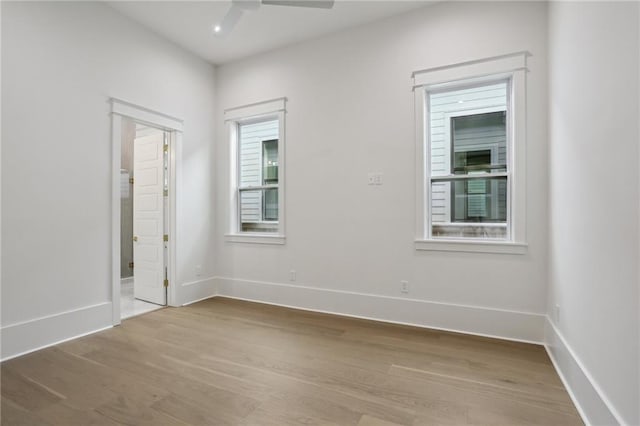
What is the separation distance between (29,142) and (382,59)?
11.2 ft

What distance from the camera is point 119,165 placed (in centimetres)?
339

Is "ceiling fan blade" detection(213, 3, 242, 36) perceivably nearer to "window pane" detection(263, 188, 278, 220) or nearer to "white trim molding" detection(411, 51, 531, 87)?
"white trim molding" detection(411, 51, 531, 87)

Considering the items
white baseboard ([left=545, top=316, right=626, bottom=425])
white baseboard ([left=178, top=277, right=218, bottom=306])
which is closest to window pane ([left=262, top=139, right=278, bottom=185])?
white baseboard ([left=178, top=277, right=218, bottom=306])

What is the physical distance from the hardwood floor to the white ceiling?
3287 mm

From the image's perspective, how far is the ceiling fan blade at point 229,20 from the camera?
2598 mm

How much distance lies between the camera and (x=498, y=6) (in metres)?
2.97

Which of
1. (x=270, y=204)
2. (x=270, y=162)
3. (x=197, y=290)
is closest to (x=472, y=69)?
(x=270, y=162)

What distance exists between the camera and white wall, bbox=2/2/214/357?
2.59 meters

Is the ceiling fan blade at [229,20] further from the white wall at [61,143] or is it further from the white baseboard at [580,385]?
the white baseboard at [580,385]

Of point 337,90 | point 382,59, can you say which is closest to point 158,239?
point 337,90

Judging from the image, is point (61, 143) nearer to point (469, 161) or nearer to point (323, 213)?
point (323, 213)

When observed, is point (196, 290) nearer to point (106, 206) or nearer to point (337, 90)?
point (106, 206)

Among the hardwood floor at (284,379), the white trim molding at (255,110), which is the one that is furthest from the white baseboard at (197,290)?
the white trim molding at (255,110)

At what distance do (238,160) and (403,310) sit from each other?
303cm
